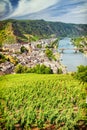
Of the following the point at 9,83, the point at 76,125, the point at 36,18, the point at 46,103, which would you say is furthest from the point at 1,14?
the point at 76,125

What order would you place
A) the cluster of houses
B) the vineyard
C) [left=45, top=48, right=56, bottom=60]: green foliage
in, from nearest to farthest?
the vineyard, the cluster of houses, [left=45, top=48, right=56, bottom=60]: green foliage

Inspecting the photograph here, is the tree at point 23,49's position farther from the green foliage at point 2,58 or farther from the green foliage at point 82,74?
the green foliage at point 82,74

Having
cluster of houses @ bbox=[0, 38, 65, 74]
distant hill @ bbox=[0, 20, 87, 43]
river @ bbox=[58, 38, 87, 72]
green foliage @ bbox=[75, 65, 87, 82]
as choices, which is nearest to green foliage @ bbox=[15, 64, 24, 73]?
cluster of houses @ bbox=[0, 38, 65, 74]

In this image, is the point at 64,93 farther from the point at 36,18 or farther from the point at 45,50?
the point at 36,18

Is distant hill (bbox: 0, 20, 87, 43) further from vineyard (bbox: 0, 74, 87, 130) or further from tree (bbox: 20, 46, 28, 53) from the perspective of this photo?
vineyard (bbox: 0, 74, 87, 130)

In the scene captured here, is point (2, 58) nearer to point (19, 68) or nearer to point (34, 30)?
point (19, 68)

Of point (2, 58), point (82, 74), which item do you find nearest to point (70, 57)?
point (82, 74)
